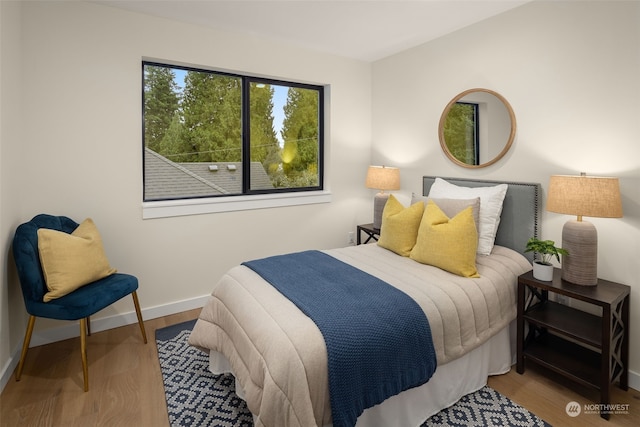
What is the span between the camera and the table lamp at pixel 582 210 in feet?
6.45

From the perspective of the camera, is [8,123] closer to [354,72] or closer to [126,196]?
[126,196]

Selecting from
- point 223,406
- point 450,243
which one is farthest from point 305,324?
point 450,243

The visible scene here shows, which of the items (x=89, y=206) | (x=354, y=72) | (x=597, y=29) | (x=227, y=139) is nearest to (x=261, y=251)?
(x=227, y=139)

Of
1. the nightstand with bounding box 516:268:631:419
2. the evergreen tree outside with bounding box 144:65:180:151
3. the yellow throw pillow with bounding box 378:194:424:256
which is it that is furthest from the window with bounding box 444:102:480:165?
the evergreen tree outside with bounding box 144:65:180:151

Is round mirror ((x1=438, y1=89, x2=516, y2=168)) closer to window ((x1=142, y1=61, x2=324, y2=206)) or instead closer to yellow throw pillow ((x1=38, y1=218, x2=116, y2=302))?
window ((x1=142, y1=61, x2=324, y2=206))

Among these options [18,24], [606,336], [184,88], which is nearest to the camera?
[606,336]

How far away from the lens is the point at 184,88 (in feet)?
10.5

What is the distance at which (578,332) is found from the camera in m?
2.01

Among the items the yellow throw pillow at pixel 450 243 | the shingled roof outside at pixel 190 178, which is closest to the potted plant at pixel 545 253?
the yellow throw pillow at pixel 450 243

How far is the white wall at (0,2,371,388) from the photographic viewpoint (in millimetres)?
2406

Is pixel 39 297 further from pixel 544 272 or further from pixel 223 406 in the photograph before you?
pixel 544 272

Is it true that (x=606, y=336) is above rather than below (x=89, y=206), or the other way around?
below

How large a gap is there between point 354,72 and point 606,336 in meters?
3.31

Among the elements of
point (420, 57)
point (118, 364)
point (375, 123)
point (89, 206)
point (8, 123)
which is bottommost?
point (118, 364)
